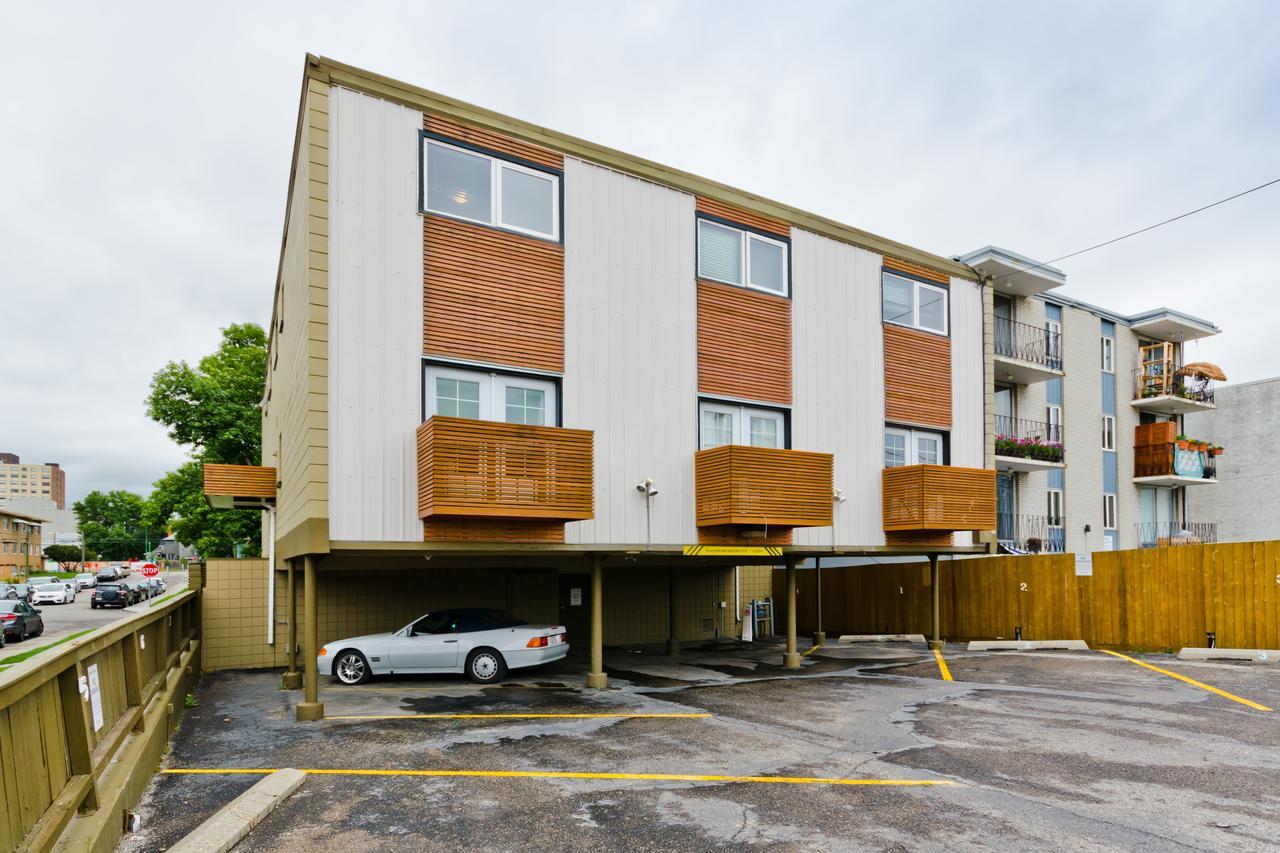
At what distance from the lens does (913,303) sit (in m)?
18.5

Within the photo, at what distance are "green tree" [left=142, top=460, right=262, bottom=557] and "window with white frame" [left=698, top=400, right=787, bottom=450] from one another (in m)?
30.2

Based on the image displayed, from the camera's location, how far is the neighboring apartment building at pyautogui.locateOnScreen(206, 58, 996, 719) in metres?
11.7

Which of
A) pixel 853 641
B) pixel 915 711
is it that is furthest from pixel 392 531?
pixel 853 641

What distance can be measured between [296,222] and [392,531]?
5846 mm

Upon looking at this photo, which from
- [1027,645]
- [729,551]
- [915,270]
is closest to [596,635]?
[729,551]

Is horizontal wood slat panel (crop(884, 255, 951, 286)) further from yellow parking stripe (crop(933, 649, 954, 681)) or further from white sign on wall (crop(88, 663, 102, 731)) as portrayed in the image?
white sign on wall (crop(88, 663, 102, 731))

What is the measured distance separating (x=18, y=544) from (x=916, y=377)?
322ft

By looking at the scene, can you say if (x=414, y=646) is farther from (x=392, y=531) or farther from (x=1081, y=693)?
(x=1081, y=693)

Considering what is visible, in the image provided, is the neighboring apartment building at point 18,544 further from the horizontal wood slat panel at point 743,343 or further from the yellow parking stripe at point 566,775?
the yellow parking stripe at point 566,775

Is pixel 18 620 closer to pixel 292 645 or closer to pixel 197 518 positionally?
pixel 197 518

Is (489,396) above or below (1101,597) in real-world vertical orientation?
above

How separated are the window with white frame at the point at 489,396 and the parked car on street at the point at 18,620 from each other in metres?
21.8

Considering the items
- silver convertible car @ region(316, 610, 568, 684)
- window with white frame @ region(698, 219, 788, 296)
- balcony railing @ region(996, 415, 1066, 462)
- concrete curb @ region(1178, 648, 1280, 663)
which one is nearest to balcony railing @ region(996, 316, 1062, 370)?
balcony railing @ region(996, 415, 1066, 462)

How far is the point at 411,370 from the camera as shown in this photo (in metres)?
12.1
